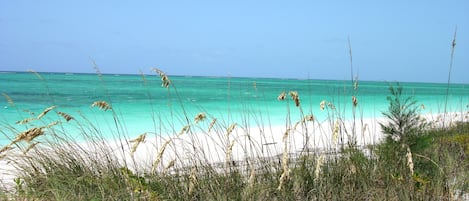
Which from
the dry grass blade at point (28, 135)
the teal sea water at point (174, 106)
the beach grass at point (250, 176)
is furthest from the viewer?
the teal sea water at point (174, 106)

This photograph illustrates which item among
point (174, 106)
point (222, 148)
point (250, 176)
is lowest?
point (174, 106)

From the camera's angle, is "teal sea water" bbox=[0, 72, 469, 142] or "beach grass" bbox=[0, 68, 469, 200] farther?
"teal sea water" bbox=[0, 72, 469, 142]

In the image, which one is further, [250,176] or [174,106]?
[174,106]

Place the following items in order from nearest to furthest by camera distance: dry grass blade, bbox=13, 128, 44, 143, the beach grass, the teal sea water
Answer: dry grass blade, bbox=13, 128, 44, 143 < the beach grass < the teal sea water

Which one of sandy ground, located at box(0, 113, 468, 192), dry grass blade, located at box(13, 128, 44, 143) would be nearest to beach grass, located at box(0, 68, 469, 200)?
sandy ground, located at box(0, 113, 468, 192)

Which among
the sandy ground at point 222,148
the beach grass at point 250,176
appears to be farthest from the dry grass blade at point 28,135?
the sandy ground at point 222,148

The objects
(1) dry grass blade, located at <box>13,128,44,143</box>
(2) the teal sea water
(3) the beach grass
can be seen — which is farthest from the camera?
(2) the teal sea water

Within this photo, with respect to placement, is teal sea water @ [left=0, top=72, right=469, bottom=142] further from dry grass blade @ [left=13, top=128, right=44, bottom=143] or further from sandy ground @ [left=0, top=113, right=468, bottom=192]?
dry grass blade @ [left=13, top=128, right=44, bottom=143]

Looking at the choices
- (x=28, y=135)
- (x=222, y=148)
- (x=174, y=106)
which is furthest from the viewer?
→ (x=174, y=106)

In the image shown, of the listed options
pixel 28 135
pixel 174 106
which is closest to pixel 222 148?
pixel 28 135

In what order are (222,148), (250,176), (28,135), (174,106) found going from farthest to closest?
→ (174,106) < (222,148) < (250,176) < (28,135)

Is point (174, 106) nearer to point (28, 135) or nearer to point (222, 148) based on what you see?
point (222, 148)

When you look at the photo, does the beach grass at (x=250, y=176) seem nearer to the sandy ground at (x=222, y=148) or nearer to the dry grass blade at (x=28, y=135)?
the sandy ground at (x=222, y=148)

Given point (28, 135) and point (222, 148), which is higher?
point (28, 135)
